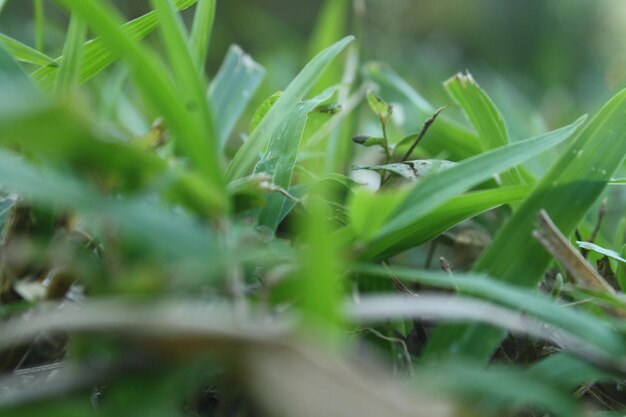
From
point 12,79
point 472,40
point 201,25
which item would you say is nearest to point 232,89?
point 201,25

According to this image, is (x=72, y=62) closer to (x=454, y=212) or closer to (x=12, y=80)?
(x=12, y=80)

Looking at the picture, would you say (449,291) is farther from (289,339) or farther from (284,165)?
(289,339)

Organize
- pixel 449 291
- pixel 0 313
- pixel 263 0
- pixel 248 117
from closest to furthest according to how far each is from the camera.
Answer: pixel 0 313 → pixel 449 291 → pixel 248 117 → pixel 263 0

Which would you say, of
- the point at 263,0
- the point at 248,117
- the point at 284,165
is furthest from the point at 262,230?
the point at 263,0

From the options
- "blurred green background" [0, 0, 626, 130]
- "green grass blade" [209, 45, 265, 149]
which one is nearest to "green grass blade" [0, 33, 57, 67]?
"green grass blade" [209, 45, 265, 149]

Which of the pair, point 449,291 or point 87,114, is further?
point 449,291

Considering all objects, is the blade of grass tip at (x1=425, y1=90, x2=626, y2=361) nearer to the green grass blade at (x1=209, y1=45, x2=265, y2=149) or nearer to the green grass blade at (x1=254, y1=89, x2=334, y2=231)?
the green grass blade at (x1=254, y1=89, x2=334, y2=231)

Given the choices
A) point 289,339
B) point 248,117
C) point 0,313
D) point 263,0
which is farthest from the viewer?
point 263,0
